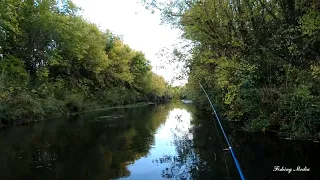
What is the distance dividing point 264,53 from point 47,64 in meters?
26.6

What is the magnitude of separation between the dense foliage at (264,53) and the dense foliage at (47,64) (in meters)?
13.2

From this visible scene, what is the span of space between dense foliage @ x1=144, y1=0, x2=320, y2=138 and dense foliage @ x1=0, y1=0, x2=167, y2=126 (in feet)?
43.3

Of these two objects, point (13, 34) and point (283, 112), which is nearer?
point (283, 112)

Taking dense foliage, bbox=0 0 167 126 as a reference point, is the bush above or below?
below

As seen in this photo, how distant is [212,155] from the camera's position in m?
9.66

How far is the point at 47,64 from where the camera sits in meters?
33.4

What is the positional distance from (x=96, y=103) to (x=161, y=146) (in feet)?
104

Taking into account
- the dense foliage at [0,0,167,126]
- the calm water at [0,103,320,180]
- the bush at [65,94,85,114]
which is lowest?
the calm water at [0,103,320,180]

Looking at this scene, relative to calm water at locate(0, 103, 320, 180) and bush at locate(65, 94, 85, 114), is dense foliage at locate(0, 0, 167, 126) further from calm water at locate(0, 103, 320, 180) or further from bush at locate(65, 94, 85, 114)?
calm water at locate(0, 103, 320, 180)

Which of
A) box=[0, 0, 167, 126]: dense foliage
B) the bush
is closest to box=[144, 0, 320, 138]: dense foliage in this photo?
box=[0, 0, 167, 126]: dense foliage

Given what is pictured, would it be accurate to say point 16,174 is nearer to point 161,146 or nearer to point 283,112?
point 161,146

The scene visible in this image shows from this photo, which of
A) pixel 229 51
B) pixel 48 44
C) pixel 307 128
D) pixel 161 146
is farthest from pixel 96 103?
pixel 307 128

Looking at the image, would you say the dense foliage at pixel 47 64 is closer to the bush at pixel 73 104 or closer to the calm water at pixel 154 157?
the bush at pixel 73 104

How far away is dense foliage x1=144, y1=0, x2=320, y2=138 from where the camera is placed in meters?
10.6
